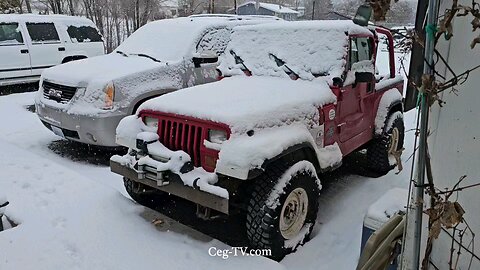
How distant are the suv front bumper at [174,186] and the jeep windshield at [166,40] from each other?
2.90 meters

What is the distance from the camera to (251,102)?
375cm

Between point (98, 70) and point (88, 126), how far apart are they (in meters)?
0.90

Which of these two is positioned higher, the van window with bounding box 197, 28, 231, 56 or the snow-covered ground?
the van window with bounding box 197, 28, 231, 56

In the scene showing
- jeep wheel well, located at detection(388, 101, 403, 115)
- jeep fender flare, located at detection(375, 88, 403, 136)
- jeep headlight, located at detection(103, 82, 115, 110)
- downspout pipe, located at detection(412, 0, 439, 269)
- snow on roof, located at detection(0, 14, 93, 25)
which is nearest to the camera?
downspout pipe, located at detection(412, 0, 439, 269)

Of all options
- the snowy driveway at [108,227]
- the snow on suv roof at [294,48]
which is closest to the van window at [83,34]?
the snowy driveway at [108,227]

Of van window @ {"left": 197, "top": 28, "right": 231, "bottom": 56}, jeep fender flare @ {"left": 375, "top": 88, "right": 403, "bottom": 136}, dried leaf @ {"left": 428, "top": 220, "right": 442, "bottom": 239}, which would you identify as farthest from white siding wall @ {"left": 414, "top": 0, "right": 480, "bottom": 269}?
van window @ {"left": 197, "top": 28, "right": 231, "bottom": 56}

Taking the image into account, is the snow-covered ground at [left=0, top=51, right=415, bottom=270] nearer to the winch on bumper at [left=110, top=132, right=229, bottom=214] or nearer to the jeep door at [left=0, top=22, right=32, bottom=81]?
the winch on bumper at [left=110, top=132, right=229, bottom=214]

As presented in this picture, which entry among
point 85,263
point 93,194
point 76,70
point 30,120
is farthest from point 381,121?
point 30,120

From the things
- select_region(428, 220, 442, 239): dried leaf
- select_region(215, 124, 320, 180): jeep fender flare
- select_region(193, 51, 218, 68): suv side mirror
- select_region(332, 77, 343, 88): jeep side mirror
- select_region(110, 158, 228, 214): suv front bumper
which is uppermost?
select_region(193, 51, 218, 68): suv side mirror

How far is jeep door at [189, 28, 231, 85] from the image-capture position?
21.0ft

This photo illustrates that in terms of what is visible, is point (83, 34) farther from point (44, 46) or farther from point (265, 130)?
point (265, 130)

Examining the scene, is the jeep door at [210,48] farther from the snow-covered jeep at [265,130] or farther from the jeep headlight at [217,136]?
the jeep headlight at [217,136]

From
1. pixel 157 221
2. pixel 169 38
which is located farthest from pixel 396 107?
pixel 157 221

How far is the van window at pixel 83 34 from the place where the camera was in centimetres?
1082
